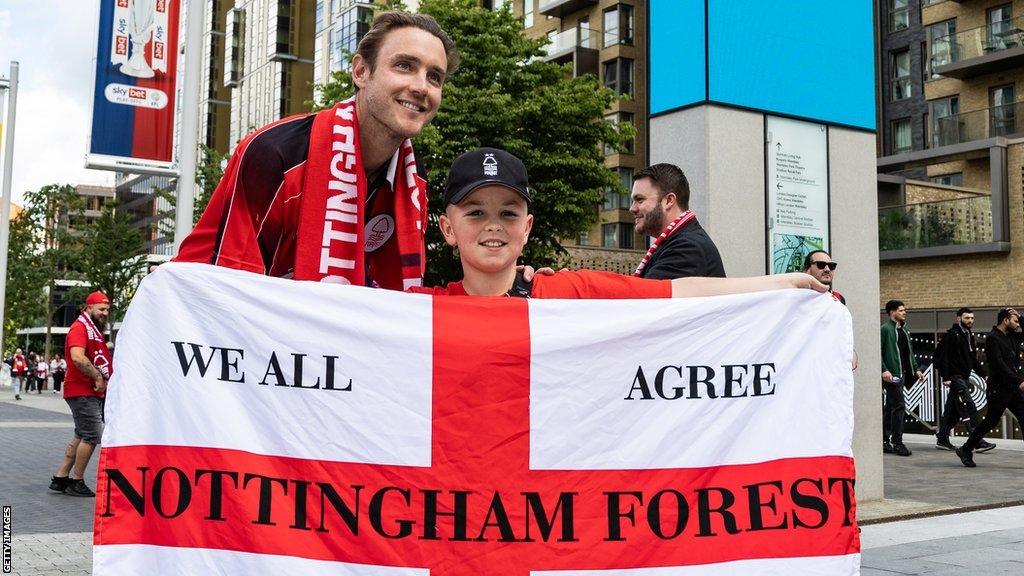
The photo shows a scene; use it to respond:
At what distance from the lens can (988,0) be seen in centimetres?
3697

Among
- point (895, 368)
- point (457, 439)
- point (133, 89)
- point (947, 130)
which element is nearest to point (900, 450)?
point (895, 368)

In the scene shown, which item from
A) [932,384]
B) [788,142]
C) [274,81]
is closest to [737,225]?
[788,142]

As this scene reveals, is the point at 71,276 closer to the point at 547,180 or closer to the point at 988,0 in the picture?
the point at 547,180

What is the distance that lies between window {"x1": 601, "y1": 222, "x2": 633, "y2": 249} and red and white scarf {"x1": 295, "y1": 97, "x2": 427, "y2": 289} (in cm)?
4730

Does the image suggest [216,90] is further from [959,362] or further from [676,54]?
[676,54]

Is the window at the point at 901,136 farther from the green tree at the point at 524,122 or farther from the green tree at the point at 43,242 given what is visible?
the green tree at the point at 43,242

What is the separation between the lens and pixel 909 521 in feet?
29.6

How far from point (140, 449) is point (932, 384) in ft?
66.9

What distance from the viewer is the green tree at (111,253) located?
45312 mm

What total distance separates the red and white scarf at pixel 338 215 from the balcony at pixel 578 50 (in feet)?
150

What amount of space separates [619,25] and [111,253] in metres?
24.3

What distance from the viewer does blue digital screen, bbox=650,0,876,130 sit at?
9156mm

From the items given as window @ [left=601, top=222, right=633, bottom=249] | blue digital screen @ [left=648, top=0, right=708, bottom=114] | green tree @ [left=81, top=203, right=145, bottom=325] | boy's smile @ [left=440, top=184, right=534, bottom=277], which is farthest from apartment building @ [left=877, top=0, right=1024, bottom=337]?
green tree @ [left=81, top=203, right=145, bottom=325]

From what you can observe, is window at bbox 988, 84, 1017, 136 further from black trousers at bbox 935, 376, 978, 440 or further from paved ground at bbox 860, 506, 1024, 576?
paved ground at bbox 860, 506, 1024, 576
